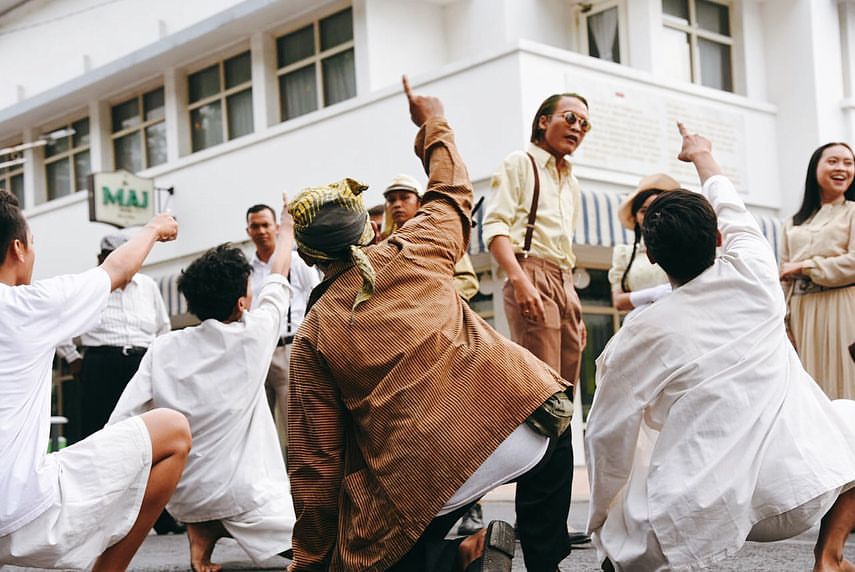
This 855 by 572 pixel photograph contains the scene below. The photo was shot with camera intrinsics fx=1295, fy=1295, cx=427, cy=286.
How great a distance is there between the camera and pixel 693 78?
56.7ft

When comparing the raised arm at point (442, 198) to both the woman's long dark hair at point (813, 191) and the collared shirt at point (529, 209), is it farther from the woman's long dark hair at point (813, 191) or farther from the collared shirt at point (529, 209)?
the woman's long dark hair at point (813, 191)

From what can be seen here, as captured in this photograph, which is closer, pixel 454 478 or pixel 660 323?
pixel 454 478

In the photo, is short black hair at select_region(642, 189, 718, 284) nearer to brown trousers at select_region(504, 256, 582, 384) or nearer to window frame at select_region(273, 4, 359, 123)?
brown trousers at select_region(504, 256, 582, 384)

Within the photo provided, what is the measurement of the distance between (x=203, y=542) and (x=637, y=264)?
2.91 meters

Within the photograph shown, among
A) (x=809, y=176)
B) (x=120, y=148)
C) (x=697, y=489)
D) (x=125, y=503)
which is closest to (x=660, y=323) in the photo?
(x=697, y=489)

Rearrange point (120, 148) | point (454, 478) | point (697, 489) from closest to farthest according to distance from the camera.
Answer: point (454, 478), point (697, 489), point (120, 148)

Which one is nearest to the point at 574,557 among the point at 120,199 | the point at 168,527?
the point at 168,527

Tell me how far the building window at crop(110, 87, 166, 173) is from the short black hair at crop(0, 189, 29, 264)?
16660mm

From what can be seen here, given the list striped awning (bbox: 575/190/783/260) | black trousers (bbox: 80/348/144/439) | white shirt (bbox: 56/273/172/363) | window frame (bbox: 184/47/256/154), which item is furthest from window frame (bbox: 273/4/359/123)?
black trousers (bbox: 80/348/144/439)

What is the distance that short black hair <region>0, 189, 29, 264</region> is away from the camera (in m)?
4.10

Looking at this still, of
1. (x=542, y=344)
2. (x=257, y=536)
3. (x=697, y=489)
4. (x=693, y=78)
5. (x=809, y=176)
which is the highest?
(x=693, y=78)

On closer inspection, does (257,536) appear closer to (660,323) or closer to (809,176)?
(660,323)

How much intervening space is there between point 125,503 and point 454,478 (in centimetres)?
132

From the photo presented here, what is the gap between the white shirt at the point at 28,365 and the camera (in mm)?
4020
